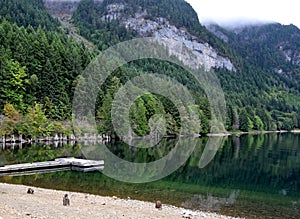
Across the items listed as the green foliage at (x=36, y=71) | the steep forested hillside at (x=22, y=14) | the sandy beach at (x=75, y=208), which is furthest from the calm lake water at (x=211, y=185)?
the steep forested hillside at (x=22, y=14)

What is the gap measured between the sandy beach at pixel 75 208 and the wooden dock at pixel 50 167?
8.93 metres

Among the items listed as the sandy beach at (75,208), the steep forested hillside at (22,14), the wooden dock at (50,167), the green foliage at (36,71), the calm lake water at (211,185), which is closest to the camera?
the sandy beach at (75,208)

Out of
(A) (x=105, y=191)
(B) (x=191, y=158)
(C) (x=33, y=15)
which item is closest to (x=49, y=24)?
(C) (x=33, y=15)

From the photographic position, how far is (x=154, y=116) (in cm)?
10350

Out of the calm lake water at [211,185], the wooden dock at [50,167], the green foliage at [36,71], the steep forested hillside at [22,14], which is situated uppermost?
the steep forested hillside at [22,14]

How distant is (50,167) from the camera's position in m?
41.1

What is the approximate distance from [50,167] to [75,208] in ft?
66.5

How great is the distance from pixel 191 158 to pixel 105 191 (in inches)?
1111

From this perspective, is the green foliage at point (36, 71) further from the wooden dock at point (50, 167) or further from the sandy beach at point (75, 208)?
the sandy beach at point (75, 208)

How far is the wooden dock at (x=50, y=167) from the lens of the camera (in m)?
37.8

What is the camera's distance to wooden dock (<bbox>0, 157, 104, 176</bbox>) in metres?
37.8

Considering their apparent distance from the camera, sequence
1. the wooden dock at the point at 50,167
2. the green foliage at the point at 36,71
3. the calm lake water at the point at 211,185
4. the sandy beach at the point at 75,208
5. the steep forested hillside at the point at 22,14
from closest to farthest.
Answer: the sandy beach at the point at 75,208
the calm lake water at the point at 211,185
the wooden dock at the point at 50,167
the green foliage at the point at 36,71
the steep forested hillside at the point at 22,14

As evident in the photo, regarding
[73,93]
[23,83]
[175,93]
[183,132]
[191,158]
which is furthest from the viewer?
[175,93]

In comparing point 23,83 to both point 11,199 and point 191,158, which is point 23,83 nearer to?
point 191,158
